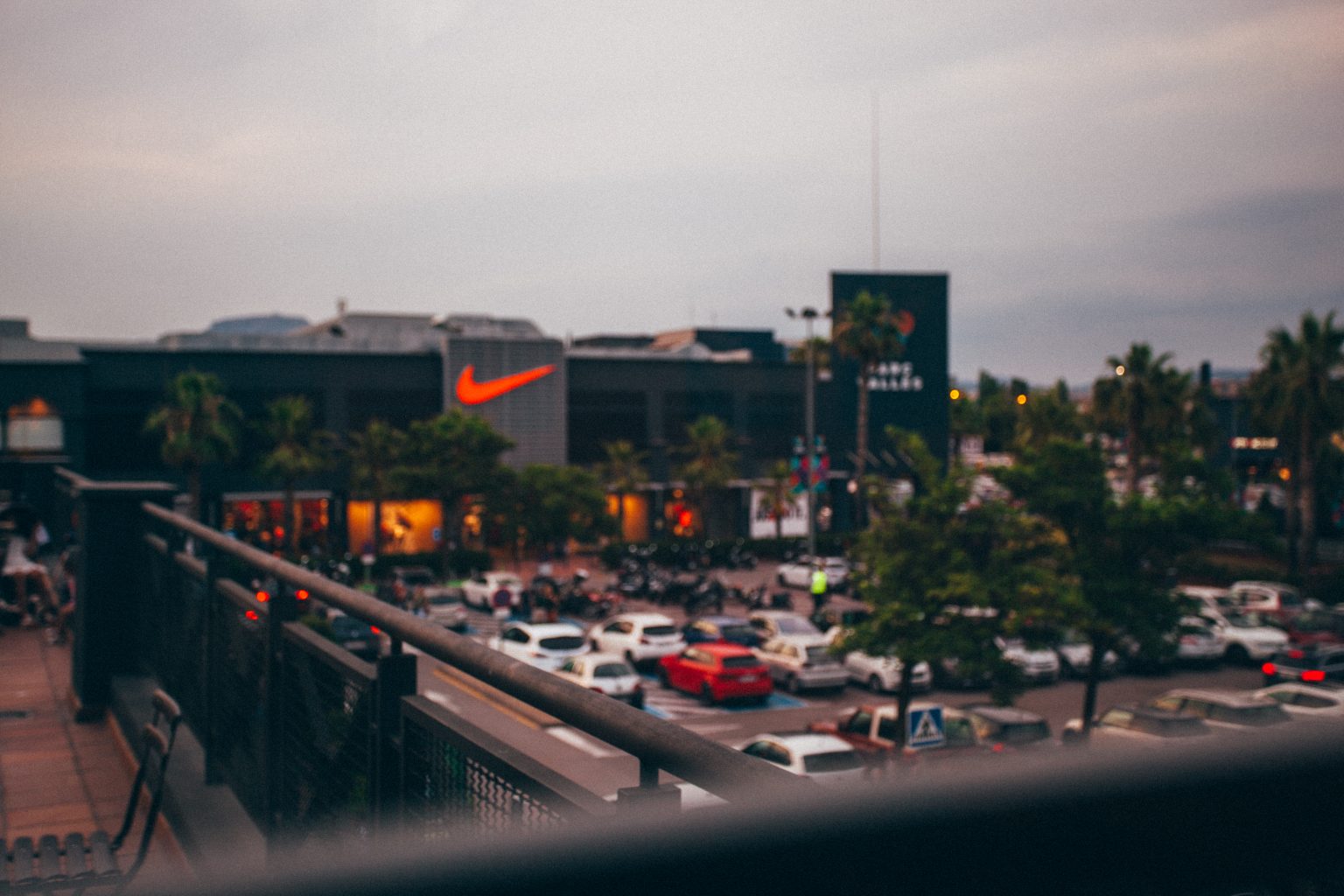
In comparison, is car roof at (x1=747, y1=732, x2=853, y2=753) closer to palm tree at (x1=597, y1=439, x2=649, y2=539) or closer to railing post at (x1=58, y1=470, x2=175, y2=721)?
railing post at (x1=58, y1=470, x2=175, y2=721)

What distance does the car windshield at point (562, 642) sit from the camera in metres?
27.5

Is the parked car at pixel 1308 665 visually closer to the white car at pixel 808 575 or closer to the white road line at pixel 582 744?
the white road line at pixel 582 744

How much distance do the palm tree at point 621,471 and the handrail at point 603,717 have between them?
5626 centimetres

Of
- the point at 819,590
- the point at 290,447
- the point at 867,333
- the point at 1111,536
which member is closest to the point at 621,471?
the point at 867,333

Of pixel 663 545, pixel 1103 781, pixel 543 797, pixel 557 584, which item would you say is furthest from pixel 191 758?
pixel 663 545

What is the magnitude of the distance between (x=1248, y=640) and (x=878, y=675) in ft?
39.8

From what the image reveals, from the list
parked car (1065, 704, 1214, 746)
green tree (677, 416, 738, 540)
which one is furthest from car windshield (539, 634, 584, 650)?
green tree (677, 416, 738, 540)

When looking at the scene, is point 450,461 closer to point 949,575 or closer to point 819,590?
point 819,590

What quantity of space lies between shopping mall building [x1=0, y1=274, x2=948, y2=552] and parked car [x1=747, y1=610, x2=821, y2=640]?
889 inches

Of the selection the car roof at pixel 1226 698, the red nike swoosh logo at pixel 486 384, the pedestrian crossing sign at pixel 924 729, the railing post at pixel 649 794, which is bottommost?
the car roof at pixel 1226 698

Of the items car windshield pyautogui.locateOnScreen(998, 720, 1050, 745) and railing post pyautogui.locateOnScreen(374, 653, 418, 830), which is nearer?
railing post pyautogui.locateOnScreen(374, 653, 418, 830)

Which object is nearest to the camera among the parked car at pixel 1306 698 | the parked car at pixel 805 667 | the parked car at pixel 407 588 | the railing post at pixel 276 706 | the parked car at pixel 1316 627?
the railing post at pixel 276 706

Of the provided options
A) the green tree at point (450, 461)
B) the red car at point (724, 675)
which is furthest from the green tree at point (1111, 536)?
the green tree at point (450, 461)

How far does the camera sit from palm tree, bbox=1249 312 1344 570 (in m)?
48.2
